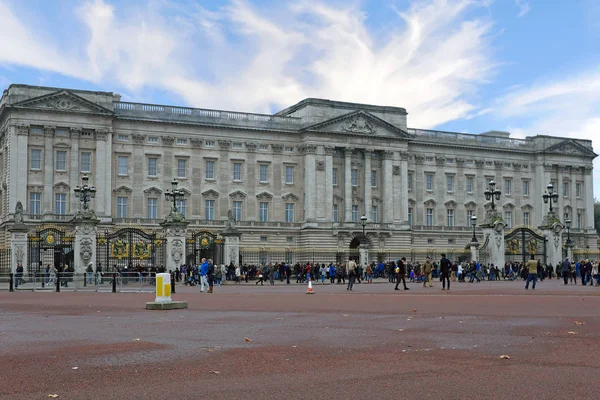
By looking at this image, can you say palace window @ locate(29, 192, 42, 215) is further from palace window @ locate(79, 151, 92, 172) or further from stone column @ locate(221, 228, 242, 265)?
stone column @ locate(221, 228, 242, 265)

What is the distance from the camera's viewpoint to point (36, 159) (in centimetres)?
7206

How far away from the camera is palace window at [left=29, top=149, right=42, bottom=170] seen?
71.9 m

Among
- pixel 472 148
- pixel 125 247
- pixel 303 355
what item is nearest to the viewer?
pixel 303 355

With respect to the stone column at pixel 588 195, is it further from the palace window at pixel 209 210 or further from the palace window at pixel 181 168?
the palace window at pixel 181 168

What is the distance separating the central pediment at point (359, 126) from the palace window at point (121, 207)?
19.3 metres

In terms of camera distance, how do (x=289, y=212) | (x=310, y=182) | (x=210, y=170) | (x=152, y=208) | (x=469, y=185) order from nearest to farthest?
(x=152, y=208)
(x=210, y=170)
(x=310, y=182)
(x=289, y=212)
(x=469, y=185)

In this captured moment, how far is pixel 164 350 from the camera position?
43.2ft

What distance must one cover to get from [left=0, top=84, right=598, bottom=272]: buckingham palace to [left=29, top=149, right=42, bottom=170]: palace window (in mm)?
117

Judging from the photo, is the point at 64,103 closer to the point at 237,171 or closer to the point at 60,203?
the point at 60,203

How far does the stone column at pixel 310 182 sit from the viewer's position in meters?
81.4

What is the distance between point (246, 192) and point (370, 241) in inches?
551

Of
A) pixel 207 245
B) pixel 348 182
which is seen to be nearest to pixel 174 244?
pixel 207 245

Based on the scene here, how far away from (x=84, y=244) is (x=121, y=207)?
30743mm

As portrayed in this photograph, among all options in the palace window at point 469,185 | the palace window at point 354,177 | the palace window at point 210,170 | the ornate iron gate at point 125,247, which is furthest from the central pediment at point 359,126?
the ornate iron gate at point 125,247
